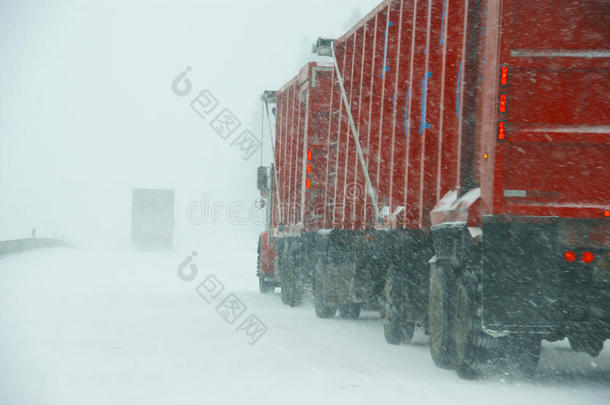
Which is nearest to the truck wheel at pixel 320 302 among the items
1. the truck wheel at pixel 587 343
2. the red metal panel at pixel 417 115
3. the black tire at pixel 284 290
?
the black tire at pixel 284 290

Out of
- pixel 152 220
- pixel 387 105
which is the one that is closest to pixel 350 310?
pixel 387 105

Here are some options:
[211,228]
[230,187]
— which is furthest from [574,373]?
[230,187]

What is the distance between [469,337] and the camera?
25.7 ft

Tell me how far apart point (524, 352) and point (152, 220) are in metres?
47.4

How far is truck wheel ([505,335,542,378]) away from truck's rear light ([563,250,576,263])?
878 millimetres

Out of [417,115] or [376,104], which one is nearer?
[417,115]

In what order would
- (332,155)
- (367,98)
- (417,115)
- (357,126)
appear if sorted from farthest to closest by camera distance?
(332,155) → (357,126) → (367,98) → (417,115)

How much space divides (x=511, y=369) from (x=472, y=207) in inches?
71.4

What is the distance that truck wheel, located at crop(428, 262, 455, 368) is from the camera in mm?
8477

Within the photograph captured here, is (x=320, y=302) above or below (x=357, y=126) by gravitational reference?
below

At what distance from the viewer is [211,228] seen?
11600 cm

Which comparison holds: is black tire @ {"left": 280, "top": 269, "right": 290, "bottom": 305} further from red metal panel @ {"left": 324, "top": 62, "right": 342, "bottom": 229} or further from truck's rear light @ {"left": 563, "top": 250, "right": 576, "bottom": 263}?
truck's rear light @ {"left": 563, "top": 250, "right": 576, "bottom": 263}

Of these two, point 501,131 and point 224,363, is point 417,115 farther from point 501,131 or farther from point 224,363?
point 224,363

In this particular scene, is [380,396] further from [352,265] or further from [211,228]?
[211,228]
